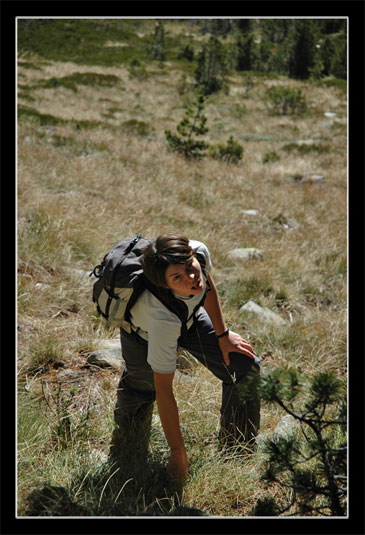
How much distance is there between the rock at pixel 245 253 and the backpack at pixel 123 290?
324 cm

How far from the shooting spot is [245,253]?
532cm

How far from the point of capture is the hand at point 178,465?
6.37 ft

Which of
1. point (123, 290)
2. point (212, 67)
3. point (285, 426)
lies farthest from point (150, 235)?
point (212, 67)

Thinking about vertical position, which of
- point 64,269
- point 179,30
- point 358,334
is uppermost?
point 179,30

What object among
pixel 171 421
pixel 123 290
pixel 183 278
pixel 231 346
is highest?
pixel 183 278

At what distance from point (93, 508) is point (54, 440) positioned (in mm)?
514

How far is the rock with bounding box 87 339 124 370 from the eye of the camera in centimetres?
296

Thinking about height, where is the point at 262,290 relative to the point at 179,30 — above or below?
below

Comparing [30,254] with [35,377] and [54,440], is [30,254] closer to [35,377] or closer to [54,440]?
[35,377]

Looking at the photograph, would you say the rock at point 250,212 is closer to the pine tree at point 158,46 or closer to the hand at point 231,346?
the hand at point 231,346

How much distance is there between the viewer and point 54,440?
7.13ft

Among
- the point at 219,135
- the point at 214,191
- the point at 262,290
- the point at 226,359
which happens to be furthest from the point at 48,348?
the point at 219,135

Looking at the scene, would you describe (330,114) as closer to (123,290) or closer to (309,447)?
(123,290)

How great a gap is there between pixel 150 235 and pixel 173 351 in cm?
331
